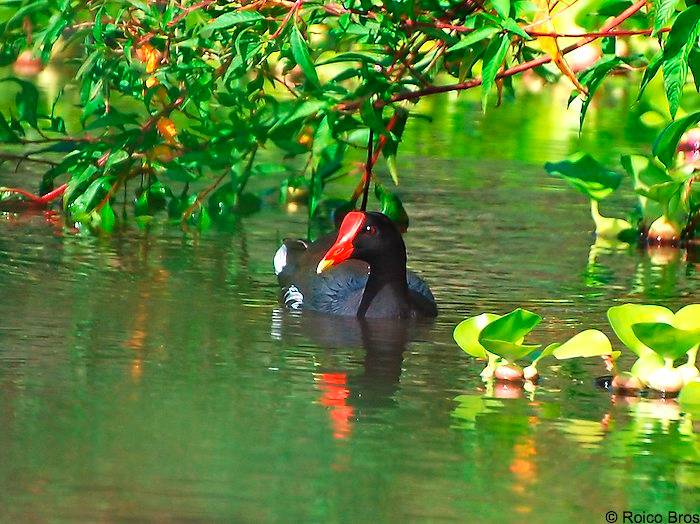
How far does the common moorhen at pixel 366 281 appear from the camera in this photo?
9.28 m

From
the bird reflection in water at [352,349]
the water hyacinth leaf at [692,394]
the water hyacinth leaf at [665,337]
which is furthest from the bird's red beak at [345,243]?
the water hyacinth leaf at [692,394]

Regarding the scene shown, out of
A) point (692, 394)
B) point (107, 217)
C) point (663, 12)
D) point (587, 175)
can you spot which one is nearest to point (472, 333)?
point (692, 394)

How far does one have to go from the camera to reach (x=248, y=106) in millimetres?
9297

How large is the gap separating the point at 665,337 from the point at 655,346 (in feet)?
0.26

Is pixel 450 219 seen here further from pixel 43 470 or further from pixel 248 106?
pixel 43 470

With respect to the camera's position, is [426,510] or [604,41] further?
[604,41]

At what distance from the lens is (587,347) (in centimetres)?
697

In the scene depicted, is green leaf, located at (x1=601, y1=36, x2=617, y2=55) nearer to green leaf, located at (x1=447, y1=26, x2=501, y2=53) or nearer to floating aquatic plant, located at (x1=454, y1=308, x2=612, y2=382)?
green leaf, located at (x1=447, y1=26, x2=501, y2=53)

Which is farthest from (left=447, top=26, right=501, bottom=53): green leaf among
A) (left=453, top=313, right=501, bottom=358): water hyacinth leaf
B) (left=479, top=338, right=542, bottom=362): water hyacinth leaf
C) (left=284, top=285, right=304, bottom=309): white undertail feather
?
(left=284, top=285, right=304, bottom=309): white undertail feather

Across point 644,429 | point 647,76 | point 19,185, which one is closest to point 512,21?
point 647,76

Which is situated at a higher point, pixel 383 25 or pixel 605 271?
pixel 383 25

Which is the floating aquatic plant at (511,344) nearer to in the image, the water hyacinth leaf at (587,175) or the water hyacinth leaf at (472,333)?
the water hyacinth leaf at (472,333)

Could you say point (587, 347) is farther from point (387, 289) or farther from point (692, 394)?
point (387, 289)

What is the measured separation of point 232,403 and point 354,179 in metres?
6.89
